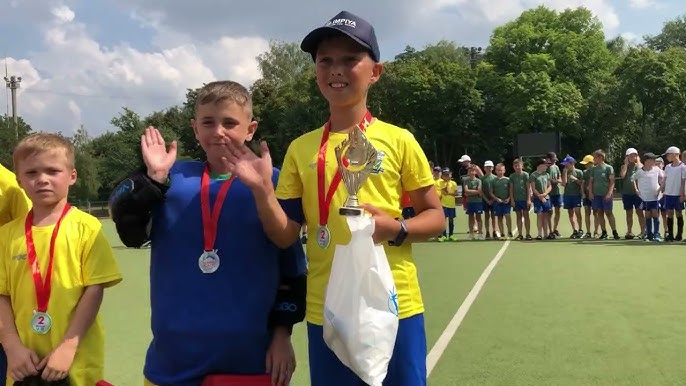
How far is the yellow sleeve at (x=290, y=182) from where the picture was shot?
249cm

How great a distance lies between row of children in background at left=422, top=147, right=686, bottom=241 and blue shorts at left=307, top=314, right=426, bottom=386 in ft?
39.4

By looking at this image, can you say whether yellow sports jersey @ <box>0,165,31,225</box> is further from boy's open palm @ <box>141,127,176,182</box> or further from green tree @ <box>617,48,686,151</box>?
green tree @ <box>617,48,686,151</box>

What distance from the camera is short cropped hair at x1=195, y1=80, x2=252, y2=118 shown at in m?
2.48

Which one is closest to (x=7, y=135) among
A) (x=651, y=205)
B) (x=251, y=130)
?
(x=651, y=205)

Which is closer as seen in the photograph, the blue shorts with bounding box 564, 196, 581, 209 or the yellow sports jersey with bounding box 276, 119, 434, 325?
the yellow sports jersey with bounding box 276, 119, 434, 325

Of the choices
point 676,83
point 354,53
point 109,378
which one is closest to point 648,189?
point 109,378

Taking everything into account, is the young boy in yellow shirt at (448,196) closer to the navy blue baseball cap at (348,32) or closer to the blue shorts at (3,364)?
the blue shorts at (3,364)

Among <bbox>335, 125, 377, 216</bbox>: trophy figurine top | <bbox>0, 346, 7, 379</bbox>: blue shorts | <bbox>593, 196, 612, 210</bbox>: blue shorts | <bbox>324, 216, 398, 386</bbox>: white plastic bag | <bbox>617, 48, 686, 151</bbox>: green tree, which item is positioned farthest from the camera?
<bbox>617, 48, 686, 151</bbox>: green tree

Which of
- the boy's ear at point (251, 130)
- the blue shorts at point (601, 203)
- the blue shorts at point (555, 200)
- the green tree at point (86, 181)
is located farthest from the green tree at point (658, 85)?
the boy's ear at point (251, 130)

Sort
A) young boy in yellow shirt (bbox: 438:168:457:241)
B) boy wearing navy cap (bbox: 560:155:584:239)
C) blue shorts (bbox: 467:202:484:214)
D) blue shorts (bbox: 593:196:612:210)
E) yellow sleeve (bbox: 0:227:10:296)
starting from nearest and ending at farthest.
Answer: yellow sleeve (bbox: 0:227:10:296)
blue shorts (bbox: 593:196:612:210)
boy wearing navy cap (bbox: 560:155:584:239)
blue shorts (bbox: 467:202:484:214)
young boy in yellow shirt (bbox: 438:168:457:241)

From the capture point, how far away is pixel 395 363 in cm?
236

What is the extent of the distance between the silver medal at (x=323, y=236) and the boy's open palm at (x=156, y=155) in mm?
605

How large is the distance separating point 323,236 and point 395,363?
0.53 metres

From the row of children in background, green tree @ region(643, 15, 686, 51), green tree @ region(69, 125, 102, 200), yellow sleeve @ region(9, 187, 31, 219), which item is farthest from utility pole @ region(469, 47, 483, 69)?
yellow sleeve @ region(9, 187, 31, 219)
